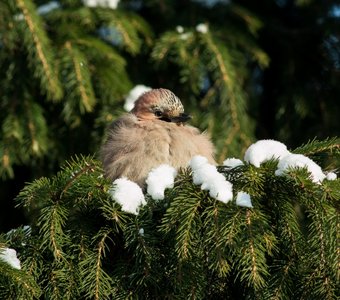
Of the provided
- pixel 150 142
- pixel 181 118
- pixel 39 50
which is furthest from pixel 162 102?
pixel 39 50

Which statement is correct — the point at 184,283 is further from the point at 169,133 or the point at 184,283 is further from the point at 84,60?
the point at 84,60

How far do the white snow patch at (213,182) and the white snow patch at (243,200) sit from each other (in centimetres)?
3

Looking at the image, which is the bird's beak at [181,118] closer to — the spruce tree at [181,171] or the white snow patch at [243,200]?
the spruce tree at [181,171]

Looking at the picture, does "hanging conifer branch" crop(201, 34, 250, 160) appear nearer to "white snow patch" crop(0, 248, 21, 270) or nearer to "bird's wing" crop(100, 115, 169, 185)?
"bird's wing" crop(100, 115, 169, 185)

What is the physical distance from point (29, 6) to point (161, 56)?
0.99m

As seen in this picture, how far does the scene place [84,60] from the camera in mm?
4336

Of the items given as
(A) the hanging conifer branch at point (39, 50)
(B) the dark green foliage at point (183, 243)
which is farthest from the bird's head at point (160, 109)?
(B) the dark green foliage at point (183, 243)

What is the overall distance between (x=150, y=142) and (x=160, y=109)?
51 centimetres

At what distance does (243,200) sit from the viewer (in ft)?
7.47

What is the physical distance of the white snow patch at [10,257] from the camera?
7.37 ft

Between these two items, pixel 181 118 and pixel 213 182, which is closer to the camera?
pixel 213 182

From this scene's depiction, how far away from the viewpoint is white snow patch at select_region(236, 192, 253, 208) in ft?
7.44

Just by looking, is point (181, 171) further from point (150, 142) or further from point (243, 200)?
point (150, 142)

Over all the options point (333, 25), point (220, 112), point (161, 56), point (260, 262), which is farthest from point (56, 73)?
point (260, 262)
